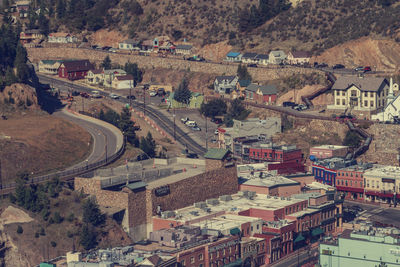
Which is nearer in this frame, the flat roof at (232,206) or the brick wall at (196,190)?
→ the flat roof at (232,206)

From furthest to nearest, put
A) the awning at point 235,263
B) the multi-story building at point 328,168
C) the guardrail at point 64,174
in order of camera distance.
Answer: the multi-story building at point 328,168, the guardrail at point 64,174, the awning at point 235,263

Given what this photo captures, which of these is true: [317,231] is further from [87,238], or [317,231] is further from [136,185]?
[87,238]

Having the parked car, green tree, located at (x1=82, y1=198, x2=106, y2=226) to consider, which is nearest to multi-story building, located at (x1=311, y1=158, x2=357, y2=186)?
the parked car

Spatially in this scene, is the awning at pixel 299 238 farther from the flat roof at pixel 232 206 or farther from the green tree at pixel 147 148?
the green tree at pixel 147 148

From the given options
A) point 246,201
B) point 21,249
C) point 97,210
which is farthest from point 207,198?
point 21,249

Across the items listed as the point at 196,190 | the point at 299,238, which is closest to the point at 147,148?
the point at 196,190

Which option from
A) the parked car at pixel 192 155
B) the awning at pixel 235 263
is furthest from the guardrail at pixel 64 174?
the awning at pixel 235 263

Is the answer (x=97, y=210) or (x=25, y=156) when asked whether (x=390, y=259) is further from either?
(x=25, y=156)
